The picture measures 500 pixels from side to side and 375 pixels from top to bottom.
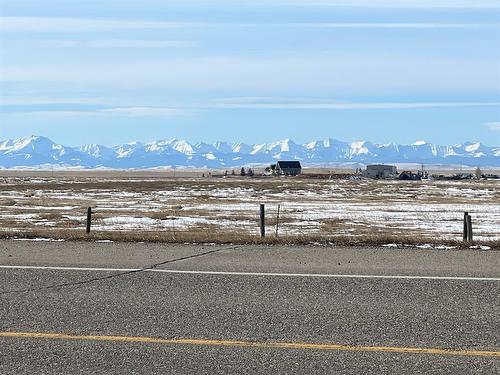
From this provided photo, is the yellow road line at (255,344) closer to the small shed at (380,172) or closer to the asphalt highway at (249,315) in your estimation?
the asphalt highway at (249,315)

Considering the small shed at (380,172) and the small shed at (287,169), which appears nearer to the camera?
the small shed at (380,172)

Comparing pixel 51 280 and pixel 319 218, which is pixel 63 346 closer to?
pixel 51 280

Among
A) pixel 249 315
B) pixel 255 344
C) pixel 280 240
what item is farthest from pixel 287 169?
pixel 255 344

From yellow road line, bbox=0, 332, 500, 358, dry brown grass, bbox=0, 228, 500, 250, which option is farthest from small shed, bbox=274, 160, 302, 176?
yellow road line, bbox=0, 332, 500, 358

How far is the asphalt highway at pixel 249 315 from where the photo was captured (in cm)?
636

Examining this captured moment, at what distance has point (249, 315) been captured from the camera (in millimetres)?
8039

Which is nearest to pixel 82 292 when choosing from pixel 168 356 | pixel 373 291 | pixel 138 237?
pixel 168 356

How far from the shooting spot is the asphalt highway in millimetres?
6363

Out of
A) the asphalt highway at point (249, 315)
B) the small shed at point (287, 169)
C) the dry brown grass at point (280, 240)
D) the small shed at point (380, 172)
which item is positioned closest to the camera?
the asphalt highway at point (249, 315)

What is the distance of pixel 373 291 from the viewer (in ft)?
30.9

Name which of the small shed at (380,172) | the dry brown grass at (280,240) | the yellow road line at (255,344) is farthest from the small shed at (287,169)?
the yellow road line at (255,344)

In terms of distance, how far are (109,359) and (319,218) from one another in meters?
29.3

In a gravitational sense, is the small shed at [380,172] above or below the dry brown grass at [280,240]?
below

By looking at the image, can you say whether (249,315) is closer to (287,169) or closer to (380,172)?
(380,172)
